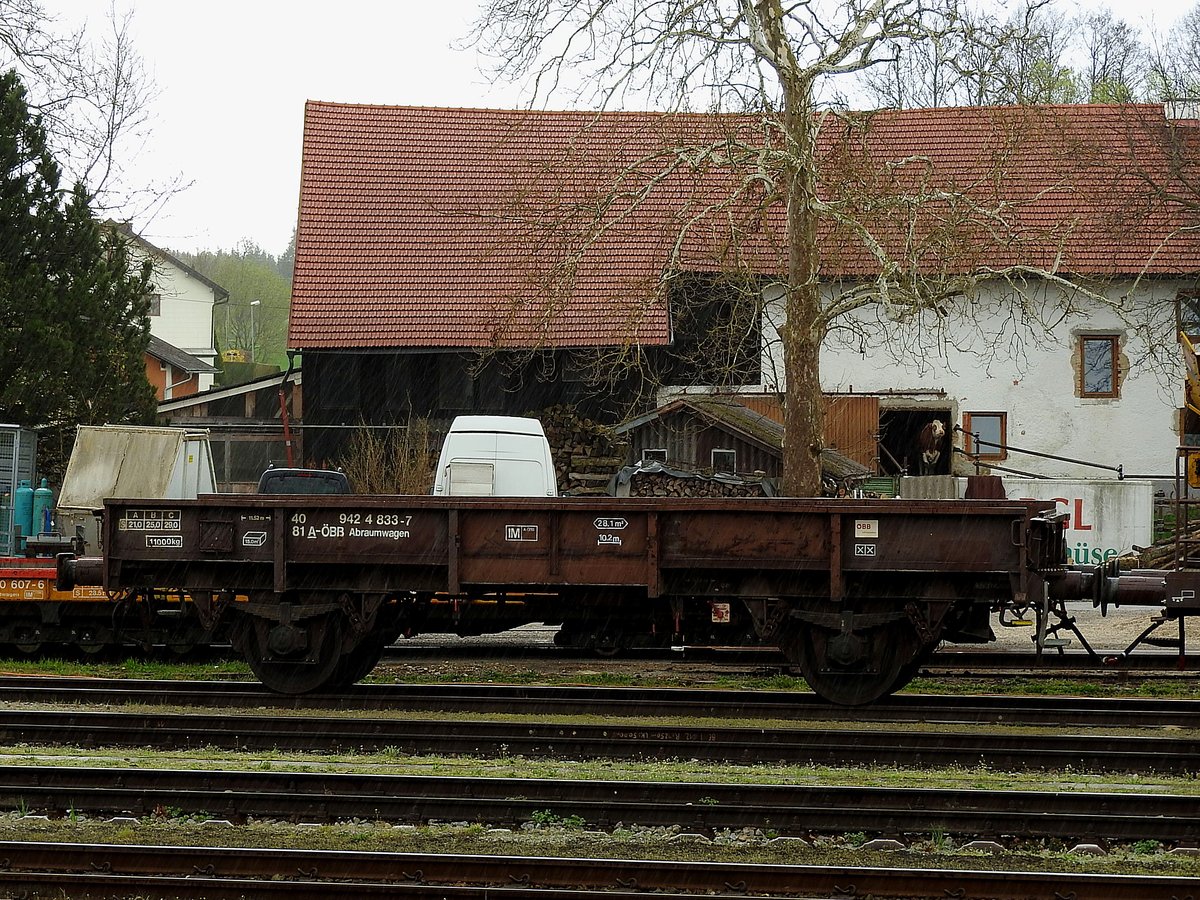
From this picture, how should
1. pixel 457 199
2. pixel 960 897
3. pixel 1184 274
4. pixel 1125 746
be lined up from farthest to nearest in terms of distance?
pixel 457 199
pixel 1184 274
pixel 1125 746
pixel 960 897

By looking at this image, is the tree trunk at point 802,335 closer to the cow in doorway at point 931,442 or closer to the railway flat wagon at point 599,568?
the railway flat wagon at point 599,568

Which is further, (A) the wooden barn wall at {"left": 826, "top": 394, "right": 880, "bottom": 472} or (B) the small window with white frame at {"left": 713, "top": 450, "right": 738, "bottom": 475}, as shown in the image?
(A) the wooden barn wall at {"left": 826, "top": 394, "right": 880, "bottom": 472}

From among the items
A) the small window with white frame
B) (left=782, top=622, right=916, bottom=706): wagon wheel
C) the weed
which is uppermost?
the small window with white frame

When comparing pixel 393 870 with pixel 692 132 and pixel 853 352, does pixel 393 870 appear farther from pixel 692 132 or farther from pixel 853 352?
pixel 853 352

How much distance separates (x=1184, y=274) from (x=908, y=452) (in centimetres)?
655

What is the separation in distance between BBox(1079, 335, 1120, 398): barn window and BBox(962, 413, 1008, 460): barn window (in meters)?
2.02

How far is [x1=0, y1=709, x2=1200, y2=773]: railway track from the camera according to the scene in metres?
9.50

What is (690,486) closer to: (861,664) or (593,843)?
(861,664)

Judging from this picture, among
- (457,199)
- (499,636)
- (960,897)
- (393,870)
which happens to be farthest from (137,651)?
(457,199)

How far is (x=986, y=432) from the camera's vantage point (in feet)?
90.3

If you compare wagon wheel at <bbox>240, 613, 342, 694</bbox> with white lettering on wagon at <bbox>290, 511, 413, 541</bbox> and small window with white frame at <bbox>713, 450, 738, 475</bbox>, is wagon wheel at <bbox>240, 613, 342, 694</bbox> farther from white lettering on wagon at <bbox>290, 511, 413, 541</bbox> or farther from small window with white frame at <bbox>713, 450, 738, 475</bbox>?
small window with white frame at <bbox>713, 450, 738, 475</bbox>

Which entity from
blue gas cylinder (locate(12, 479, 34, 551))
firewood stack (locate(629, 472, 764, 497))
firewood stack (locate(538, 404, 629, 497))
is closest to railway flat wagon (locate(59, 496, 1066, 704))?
blue gas cylinder (locate(12, 479, 34, 551))

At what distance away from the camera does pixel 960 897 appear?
6.44 meters

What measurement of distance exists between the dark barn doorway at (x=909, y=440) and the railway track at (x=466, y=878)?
19.8 m
